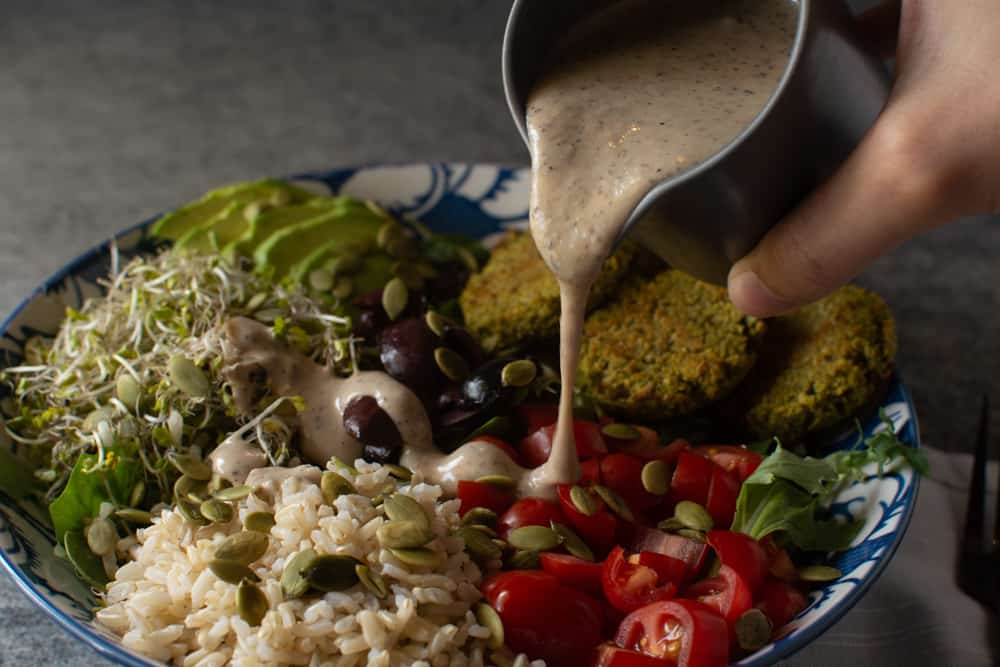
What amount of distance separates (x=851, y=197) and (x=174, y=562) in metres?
1.66

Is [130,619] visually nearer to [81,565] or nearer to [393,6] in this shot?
[81,565]

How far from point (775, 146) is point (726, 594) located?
1.00 meters

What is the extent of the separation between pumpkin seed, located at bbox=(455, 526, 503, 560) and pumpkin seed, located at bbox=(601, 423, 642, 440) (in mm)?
533

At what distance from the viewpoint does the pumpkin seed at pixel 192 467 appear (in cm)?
260

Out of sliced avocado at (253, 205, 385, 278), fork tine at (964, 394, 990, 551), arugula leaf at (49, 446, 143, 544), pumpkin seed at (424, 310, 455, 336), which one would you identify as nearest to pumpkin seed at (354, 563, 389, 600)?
arugula leaf at (49, 446, 143, 544)

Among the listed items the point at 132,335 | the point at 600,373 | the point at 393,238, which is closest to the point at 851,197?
the point at 600,373

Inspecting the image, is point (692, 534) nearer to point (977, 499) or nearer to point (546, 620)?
point (546, 620)

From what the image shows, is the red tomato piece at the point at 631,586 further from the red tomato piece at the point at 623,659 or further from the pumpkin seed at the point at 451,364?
the pumpkin seed at the point at 451,364

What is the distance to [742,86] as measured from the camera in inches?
83.2

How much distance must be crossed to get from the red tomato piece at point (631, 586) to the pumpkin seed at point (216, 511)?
2.95 feet

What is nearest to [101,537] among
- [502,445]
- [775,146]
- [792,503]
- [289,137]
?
[502,445]

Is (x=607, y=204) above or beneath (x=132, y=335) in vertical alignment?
above

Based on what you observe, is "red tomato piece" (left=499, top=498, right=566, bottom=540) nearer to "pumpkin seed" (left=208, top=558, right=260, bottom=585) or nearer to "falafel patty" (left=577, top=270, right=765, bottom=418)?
"falafel patty" (left=577, top=270, right=765, bottom=418)

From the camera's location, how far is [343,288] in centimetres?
333
